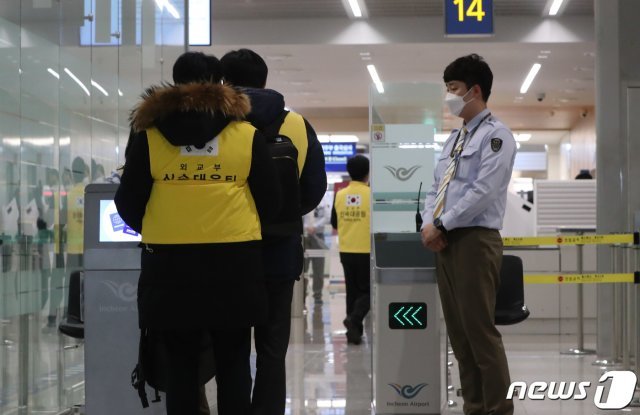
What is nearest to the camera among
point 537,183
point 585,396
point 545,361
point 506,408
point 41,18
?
point 506,408

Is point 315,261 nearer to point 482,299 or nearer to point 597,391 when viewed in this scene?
point 597,391

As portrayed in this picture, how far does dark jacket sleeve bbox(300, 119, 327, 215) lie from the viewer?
367 cm

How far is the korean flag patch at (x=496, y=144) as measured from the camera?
13.9ft

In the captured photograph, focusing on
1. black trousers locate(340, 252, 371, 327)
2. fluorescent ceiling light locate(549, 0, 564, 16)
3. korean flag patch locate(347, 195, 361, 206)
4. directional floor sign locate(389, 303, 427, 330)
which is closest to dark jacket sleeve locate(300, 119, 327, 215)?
directional floor sign locate(389, 303, 427, 330)

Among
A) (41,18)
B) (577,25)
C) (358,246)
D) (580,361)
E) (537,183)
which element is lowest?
(580,361)

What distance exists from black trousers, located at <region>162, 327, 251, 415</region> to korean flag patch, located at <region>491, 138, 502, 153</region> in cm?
160

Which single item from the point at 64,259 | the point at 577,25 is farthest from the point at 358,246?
the point at 577,25

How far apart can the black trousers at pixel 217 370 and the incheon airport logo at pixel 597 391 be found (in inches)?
90.5

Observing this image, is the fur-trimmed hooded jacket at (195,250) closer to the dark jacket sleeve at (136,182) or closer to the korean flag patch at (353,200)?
the dark jacket sleeve at (136,182)

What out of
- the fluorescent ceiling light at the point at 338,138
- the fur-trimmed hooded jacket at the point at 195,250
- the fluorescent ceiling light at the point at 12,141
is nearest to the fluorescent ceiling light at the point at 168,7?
the fluorescent ceiling light at the point at 12,141

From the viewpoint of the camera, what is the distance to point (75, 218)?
5.25m

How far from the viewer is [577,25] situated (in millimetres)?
14602

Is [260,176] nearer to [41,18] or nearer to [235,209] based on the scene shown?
[235,209]

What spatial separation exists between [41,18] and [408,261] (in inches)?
85.9
